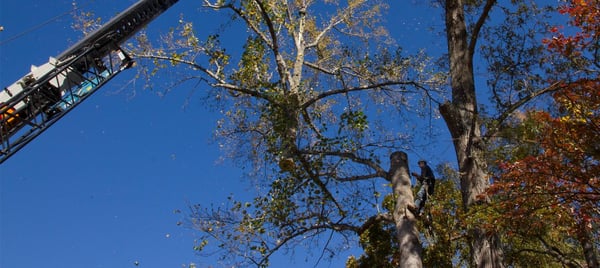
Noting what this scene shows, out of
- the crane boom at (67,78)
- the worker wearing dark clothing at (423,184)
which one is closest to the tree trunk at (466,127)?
the worker wearing dark clothing at (423,184)

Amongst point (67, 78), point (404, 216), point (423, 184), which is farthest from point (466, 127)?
point (67, 78)

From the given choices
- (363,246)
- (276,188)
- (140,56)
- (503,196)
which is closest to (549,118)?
(503,196)

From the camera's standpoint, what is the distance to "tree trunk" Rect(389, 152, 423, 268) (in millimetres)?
8133

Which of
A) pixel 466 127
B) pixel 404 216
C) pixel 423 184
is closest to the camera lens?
pixel 404 216

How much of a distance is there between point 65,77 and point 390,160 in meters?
6.68

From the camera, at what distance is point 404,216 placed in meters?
8.53

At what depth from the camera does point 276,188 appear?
10.2 m

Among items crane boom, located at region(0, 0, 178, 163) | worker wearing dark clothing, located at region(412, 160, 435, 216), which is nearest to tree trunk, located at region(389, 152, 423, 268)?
worker wearing dark clothing, located at region(412, 160, 435, 216)

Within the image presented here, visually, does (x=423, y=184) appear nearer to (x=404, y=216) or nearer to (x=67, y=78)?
(x=404, y=216)

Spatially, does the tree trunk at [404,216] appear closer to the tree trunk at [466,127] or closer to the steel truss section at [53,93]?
the tree trunk at [466,127]

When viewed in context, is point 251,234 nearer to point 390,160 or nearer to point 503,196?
point 390,160

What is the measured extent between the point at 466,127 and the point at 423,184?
1231 millimetres

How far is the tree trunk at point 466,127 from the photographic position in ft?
26.4

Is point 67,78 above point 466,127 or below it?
above
